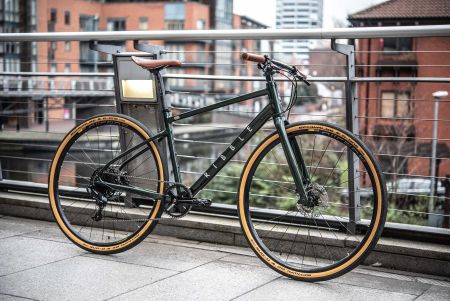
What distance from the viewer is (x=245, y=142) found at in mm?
3701

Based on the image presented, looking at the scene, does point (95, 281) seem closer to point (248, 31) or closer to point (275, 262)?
point (275, 262)

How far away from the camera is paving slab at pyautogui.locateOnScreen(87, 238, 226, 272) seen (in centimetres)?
387

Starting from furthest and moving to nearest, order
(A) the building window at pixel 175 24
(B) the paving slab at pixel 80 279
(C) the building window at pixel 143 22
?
(C) the building window at pixel 143 22 < (A) the building window at pixel 175 24 < (B) the paving slab at pixel 80 279

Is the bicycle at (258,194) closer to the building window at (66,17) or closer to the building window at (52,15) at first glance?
the building window at (52,15)

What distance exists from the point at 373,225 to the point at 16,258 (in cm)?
202

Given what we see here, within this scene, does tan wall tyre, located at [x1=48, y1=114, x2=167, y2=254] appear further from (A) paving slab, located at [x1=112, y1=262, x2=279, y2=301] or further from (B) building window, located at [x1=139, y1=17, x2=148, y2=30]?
(B) building window, located at [x1=139, y1=17, x2=148, y2=30]

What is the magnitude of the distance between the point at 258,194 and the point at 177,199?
485 mm

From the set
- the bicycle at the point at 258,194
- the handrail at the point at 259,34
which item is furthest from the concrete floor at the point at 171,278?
the handrail at the point at 259,34

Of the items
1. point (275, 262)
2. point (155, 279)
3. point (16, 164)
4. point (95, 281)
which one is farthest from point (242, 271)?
point (16, 164)

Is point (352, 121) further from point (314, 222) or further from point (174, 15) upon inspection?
point (174, 15)

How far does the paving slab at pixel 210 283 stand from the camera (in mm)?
3287

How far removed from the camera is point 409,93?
111 ft

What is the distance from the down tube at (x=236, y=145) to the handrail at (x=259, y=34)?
0.59 meters

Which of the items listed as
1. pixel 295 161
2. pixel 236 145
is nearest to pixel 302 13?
pixel 236 145
